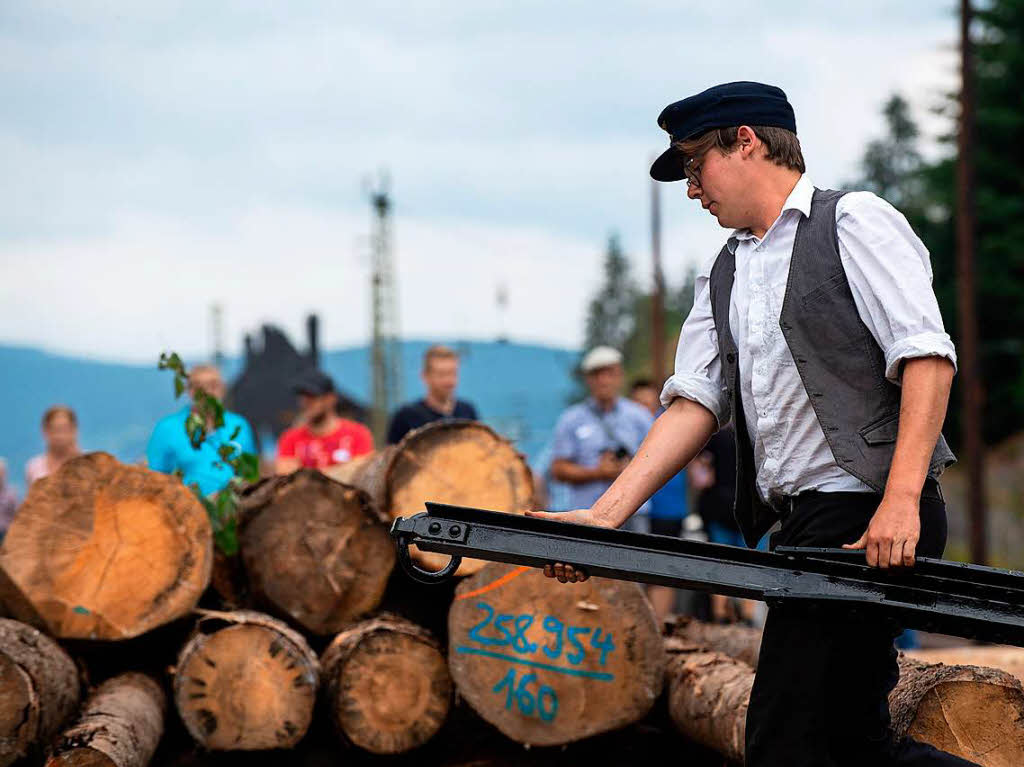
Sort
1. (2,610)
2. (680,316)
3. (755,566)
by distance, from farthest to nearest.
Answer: (680,316)
(2,610)
(755,566)

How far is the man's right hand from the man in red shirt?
14.7ft

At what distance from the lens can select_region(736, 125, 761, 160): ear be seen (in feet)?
10.9

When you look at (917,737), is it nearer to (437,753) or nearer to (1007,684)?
(1007,684)

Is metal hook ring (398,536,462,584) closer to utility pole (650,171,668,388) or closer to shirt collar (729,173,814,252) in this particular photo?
shirt collar (729,173,814,252)

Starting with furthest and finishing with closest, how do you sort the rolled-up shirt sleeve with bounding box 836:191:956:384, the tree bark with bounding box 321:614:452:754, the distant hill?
the distant hill
the tree bark with bounding box 321:614:452:754
the rolled-up shirt sleeve with bounding box 836:191:956:384

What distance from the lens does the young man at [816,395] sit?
3.07 meters

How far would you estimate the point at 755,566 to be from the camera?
10.3ft

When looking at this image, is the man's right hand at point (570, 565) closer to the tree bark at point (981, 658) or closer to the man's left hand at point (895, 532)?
the man's left hand at point (895, 532)

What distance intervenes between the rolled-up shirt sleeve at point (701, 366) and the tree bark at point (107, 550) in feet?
8.20

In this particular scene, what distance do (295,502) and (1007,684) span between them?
3.06 meters

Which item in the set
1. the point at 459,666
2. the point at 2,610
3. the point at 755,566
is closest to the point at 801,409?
the point at 755,566

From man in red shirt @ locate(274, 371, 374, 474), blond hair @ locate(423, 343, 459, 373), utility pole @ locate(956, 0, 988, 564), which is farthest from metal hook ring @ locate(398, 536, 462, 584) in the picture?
utility pole @ locate(956, 0, 988, 564)

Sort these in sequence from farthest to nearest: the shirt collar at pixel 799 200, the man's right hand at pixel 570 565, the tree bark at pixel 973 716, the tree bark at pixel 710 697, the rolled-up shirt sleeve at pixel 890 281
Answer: the tree bark at pixel 710 697
the tree bark at pixel 973 716
the shirt collar at pixel 799 200
the man's right hand at pixel 570 565
the rolled-up shirt sleeve at pixel 890 281

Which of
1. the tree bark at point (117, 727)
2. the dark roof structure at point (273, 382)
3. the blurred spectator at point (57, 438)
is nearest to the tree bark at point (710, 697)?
the tree bark at point (117, 727)
